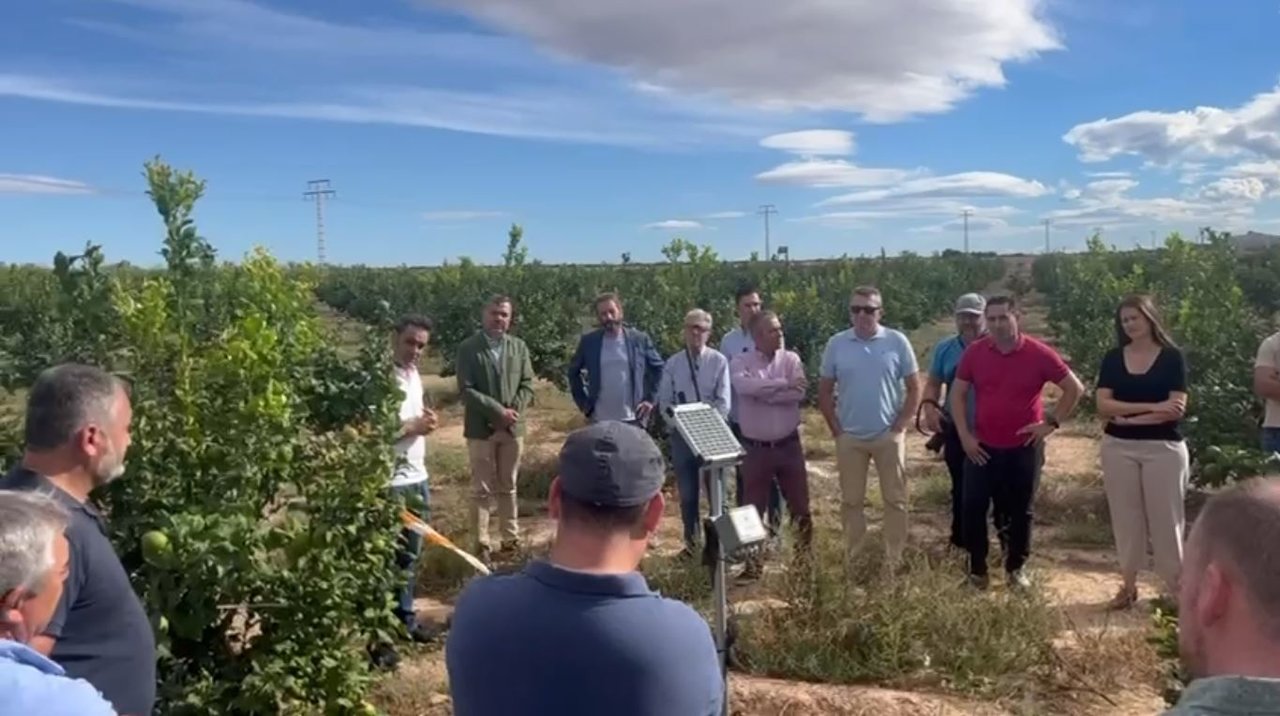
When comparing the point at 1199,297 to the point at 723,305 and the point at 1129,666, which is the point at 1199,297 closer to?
the point at 723,305

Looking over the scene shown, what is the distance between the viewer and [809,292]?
15844 millimetres

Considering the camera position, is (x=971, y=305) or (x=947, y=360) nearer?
(x=971, y=305)

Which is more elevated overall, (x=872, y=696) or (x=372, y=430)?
(x=372, y=430)

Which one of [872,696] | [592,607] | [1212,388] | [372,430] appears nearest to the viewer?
[592,607]

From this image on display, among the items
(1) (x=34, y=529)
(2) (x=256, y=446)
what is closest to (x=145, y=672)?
(1) (x=34, y=529)

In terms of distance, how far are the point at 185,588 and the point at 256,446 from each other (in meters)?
0.51

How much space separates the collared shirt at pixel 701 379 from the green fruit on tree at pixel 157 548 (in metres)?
3.43

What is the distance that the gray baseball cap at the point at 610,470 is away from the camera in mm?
1810

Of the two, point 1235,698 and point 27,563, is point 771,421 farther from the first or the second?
point 1235,698

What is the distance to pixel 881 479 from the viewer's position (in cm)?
614

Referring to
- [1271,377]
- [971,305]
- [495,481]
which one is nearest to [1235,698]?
[1271,377]

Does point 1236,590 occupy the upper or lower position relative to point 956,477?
upper

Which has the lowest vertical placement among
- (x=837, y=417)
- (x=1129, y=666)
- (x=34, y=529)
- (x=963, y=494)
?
(x=1129, y=666)

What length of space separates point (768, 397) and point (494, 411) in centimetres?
166
